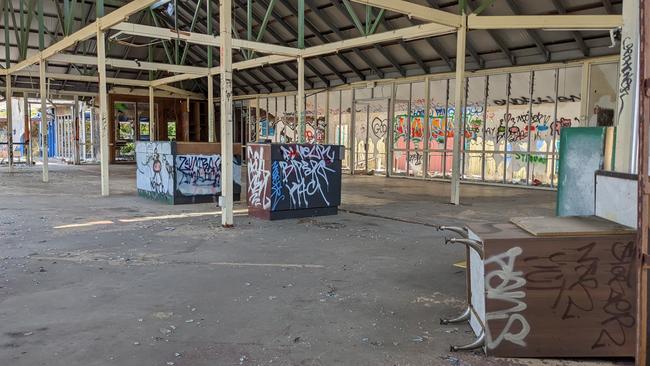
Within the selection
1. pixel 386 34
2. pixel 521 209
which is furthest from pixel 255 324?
pixel 386 34

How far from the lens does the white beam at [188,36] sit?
11246 mm

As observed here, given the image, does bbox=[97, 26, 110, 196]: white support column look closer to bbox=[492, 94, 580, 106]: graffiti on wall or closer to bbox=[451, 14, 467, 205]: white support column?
bbox=[451, 14, 467, 205]: white support column

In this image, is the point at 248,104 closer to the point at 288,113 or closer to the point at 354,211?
the point at 288,113

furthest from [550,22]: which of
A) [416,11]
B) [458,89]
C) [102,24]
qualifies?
[102,24]

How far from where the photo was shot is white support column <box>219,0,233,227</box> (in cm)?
804

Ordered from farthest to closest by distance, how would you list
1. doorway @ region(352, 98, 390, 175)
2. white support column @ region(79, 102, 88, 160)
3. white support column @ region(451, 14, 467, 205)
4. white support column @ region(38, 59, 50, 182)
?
white support column @ region(79, 102, 88, 160) → doorway @ region(352, 98, 390, 175) → white support column @ region(38, 59, 50, 182) → white support column @ region(451, 14, 467, 205)

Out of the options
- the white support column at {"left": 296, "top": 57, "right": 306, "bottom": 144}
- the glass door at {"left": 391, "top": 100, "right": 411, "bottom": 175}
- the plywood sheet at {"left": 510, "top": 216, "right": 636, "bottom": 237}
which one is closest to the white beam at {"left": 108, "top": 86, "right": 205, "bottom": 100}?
the glass door at {"left": 391, "top": 100, "right": 411, "bottom": 175}

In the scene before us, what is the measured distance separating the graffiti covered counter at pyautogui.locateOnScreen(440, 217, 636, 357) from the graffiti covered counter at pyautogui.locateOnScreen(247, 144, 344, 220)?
5996 millimetres

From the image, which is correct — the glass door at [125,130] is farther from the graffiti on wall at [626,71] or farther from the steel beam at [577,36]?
the graffiti on wall at [626,71]

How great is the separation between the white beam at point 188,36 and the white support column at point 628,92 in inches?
395

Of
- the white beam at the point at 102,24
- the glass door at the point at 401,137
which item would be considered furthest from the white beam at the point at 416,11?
the glass door at the point at 401,137

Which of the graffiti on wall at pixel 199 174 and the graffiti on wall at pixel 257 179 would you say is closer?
the graffiti on wall at pixel 257 179

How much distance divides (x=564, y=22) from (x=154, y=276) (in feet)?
29.0

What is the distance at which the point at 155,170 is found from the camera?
37.8 ft
